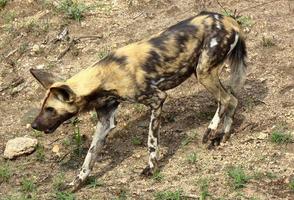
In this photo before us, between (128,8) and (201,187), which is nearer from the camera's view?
(201,187)

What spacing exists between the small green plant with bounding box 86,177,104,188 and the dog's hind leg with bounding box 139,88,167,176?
0.46 metres

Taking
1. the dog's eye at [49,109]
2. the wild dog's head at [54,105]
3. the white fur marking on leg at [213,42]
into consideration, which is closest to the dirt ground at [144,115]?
the wild dog's head at [54,105]

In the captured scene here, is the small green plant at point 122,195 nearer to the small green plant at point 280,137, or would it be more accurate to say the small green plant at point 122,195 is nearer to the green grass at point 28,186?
the green grass at point 28,186

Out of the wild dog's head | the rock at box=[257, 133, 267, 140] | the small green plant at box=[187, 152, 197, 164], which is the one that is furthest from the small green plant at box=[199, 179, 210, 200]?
the wild dog's head

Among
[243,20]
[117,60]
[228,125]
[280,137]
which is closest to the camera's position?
[117,60]

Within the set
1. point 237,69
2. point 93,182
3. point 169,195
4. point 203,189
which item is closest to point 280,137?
point 237,69

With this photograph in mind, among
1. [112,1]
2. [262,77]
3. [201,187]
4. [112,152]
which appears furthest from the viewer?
[112,1]

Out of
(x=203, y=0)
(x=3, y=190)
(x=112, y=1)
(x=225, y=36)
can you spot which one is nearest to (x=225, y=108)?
(x=225, y=36)

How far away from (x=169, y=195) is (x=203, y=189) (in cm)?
33

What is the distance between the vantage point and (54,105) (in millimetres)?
6082

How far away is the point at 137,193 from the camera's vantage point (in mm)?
6133

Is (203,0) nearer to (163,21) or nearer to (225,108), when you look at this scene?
(163,21)

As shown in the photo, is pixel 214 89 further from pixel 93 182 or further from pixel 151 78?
pixel 93 182

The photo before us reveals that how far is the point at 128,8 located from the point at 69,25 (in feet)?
3.15
